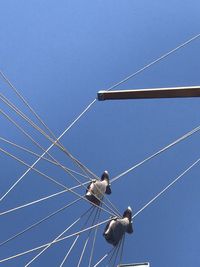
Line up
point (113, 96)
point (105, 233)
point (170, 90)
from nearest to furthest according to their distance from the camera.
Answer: point (105, 233), point (170, 90), point (113, 96)

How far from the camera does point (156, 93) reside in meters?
9.16

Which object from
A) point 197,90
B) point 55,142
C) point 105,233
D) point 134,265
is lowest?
point 134,265

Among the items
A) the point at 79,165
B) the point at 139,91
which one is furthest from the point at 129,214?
the point at 139,91

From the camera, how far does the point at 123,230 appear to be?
28.9ft

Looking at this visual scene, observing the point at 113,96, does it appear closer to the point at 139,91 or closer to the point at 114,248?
the point at 139,91

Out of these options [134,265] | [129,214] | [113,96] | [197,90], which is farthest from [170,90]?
[134,265]

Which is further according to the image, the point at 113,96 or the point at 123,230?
the point at 113,96

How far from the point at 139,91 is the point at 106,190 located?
1662 mm

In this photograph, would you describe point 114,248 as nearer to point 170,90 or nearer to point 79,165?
point 79,165

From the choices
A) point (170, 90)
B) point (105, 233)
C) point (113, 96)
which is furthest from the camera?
point (113, 96)

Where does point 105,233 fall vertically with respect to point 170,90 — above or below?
below

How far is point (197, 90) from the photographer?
8.76 m

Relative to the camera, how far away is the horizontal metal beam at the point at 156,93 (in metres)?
8.80

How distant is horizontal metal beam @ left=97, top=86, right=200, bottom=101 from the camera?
8805 mm
